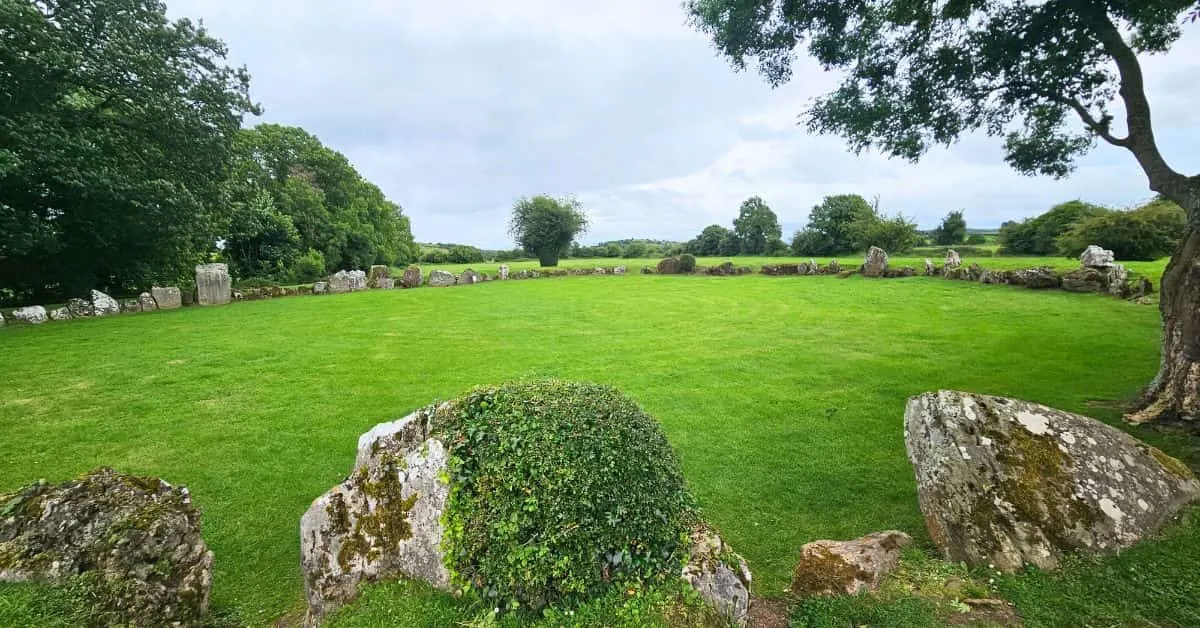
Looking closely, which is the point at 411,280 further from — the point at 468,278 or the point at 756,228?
the point at 756,228

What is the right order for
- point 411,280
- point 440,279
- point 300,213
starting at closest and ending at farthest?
1. point 411,280
2. point 440,279
3. point 300,213

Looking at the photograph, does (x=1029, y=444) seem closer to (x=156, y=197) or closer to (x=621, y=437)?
(x=621, y=437)

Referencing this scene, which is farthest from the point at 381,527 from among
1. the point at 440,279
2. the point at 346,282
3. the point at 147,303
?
the point at 440,279

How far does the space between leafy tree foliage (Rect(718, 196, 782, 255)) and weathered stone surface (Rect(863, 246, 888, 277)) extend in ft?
90.2

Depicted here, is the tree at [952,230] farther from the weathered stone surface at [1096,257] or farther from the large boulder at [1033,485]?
the large boulder at [1033,485]

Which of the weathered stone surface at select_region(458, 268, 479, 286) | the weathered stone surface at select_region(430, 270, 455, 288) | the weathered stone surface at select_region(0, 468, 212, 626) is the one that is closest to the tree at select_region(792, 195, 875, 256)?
the weathered stone surface at select_region(458, 268, 479, 286)

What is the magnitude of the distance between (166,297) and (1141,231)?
37316mm

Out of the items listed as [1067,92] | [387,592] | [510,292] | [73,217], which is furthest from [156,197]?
[1067,92]

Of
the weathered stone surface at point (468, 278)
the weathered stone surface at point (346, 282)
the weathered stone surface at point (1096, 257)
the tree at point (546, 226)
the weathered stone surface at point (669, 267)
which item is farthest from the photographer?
the tree at point (546, 226)

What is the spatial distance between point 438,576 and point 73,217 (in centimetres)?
1850

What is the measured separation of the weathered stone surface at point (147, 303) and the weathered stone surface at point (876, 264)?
27.8m

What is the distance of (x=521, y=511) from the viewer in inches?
101

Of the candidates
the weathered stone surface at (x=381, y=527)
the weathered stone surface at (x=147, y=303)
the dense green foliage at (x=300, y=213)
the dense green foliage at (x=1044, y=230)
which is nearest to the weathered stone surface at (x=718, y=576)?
the weathered stone surface at (x=381, y=527)

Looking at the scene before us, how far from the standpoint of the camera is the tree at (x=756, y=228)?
5219 cm
